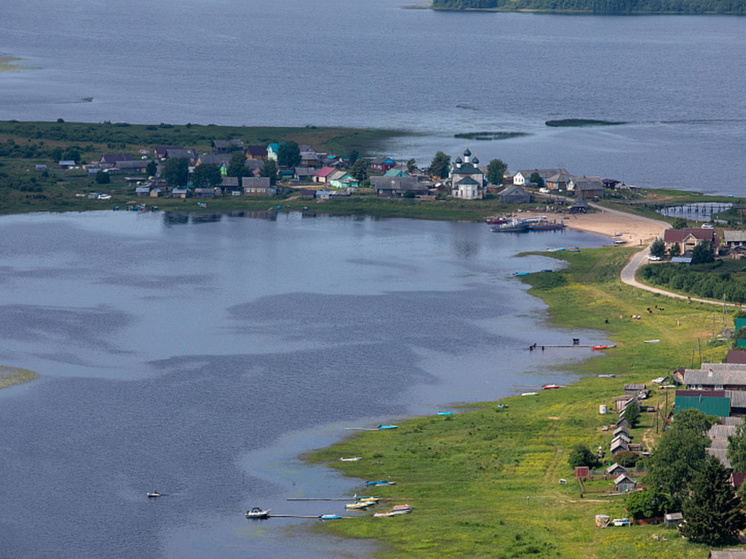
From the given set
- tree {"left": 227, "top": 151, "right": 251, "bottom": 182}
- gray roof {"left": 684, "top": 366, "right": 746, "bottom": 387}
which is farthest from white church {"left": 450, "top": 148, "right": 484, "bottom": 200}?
gray roof {"left": 684, "top": 366, "right": 746, "bottom": 387}

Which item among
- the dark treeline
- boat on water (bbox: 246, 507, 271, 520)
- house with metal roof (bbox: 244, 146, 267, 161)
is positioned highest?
house with metal roof (bbox: 244, 146, 267, 161)

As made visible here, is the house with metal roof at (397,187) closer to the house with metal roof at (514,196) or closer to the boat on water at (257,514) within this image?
the house with metal roof at (514,196)

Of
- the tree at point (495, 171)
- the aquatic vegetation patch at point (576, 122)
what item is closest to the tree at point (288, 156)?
the tree at point (495, 171)

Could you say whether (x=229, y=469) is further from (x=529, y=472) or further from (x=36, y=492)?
(x=529, y=472)

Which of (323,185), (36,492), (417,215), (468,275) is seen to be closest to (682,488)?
(36,492)

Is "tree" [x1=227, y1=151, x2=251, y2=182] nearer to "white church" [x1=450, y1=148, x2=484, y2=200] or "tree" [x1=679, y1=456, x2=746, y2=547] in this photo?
"white church" [x1=450, y1=148, x2=484, y2=200]

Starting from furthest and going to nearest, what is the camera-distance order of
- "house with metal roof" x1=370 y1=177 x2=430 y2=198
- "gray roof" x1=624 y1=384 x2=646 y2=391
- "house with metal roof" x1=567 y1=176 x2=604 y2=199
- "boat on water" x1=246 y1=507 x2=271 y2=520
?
"house with metal roof" x1=370 y1=177 x2=430 y2=198 < "house with metal roof" x1=567 y1=176 x2=604 y2=199 < "gray roof" x1=624 y1=384 x2=646 y2=391 < "boat on water" x1=246 y1=507 x2=271 y2=520

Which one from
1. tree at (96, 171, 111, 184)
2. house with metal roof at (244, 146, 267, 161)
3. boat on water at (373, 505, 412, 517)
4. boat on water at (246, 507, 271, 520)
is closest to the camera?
boat on water at (373, 505, 412, 517)
